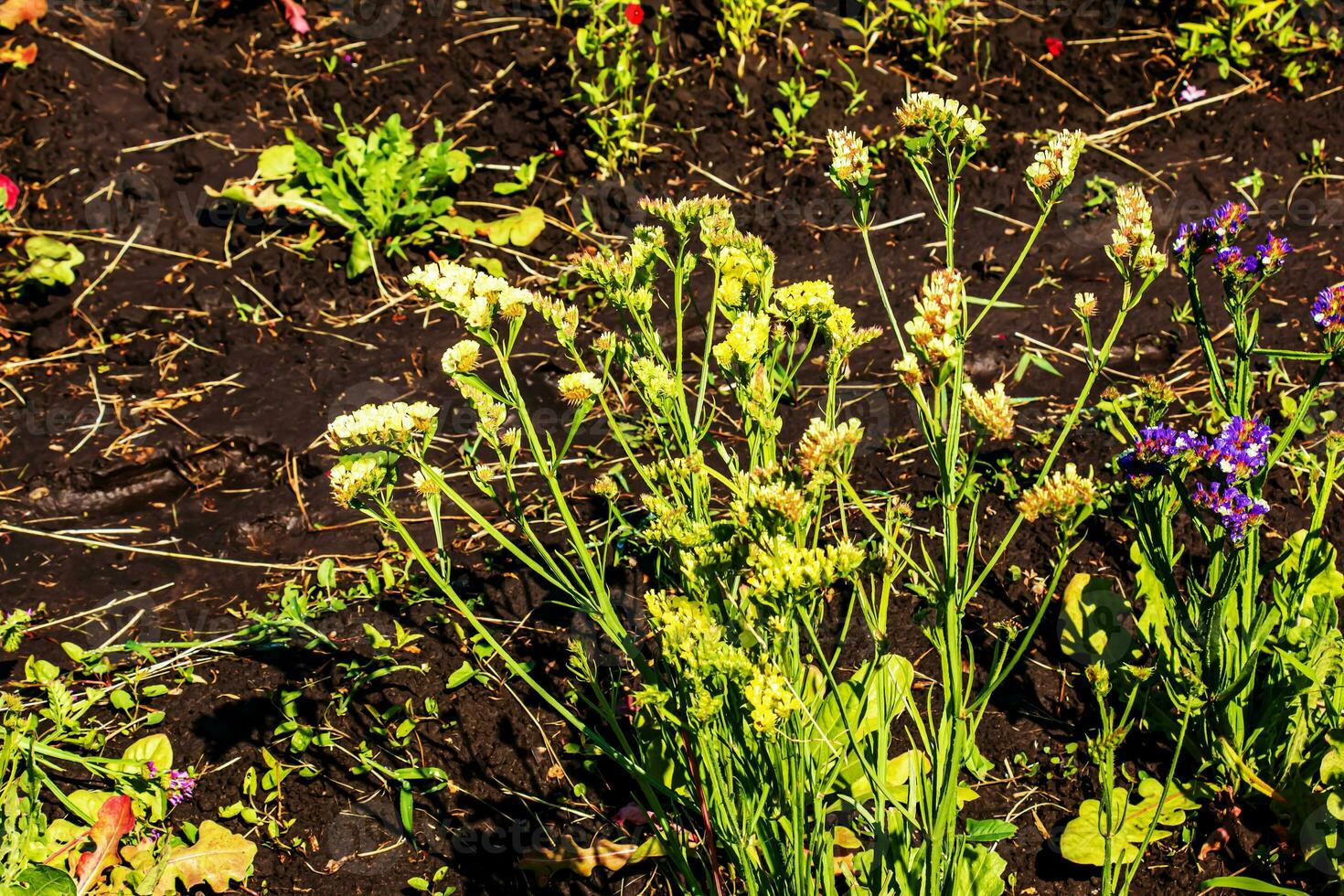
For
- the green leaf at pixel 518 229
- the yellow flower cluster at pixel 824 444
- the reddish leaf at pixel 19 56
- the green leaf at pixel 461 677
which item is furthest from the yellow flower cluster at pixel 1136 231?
the reddish leaf at pixel 19 56

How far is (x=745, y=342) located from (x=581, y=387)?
10.1 inches

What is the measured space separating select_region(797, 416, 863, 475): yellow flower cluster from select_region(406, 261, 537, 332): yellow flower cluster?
0.51 metres

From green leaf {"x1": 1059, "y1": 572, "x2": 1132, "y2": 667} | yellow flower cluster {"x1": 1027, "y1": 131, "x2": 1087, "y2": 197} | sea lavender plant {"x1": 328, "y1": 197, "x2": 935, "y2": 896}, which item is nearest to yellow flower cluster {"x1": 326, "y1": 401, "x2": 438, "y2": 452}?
sea lavender plant {"x1": 328, "y1": 197, "x2": 935, "y2": 896}

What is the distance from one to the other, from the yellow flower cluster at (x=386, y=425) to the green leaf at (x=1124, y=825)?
1330 mm

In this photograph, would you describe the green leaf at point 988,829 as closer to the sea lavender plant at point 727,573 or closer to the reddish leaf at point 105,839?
the sea lavender plant at point 727,573

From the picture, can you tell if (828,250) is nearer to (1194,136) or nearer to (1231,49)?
(1194,136)

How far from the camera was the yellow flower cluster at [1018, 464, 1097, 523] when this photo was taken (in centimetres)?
144

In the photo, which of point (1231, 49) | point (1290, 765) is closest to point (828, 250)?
point (1231, 49)

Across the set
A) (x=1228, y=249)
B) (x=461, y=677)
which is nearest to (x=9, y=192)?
(x=461, y=677)

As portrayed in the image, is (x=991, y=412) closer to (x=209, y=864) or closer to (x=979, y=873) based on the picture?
(x=979, y=873)

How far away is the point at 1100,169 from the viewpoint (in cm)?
388

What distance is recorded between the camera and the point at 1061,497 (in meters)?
1.45

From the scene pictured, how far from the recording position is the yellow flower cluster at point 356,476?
153 centimetres

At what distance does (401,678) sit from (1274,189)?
9.97 feet
